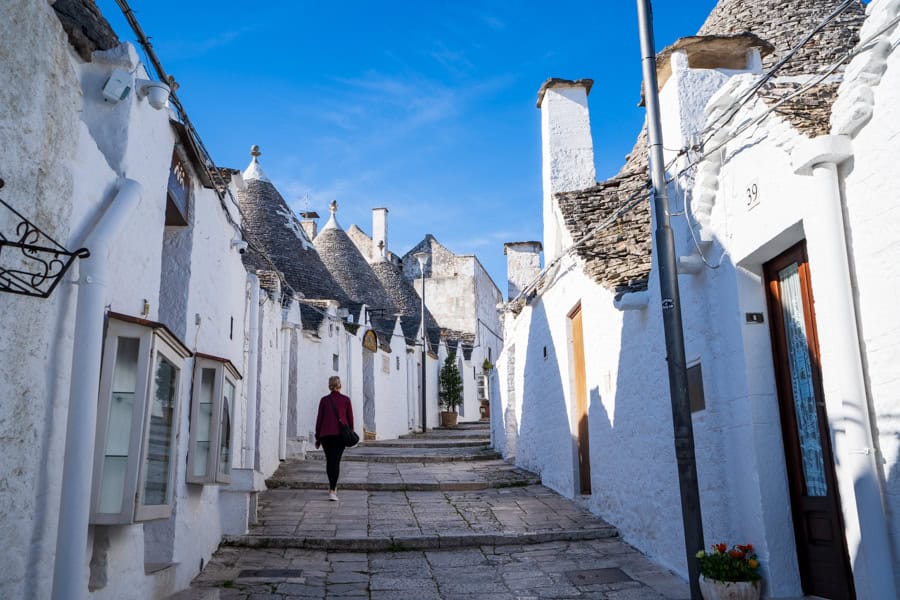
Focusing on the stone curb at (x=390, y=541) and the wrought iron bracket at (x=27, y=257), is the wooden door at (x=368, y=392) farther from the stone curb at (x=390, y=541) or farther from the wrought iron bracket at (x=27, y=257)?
the wrought iron bracket at (x=27, y=257)

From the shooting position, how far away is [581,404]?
10.2 m

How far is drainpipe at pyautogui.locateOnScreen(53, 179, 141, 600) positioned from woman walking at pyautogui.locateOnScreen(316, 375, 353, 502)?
18.3ft

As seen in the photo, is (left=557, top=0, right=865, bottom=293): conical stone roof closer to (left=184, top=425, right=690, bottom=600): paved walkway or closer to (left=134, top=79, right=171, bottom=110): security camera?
(left=184, top=425, right=690, bottom=600): paved walkway

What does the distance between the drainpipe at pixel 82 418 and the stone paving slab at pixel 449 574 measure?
7.12 ft

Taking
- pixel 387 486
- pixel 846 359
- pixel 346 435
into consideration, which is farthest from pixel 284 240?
pixel 846 359

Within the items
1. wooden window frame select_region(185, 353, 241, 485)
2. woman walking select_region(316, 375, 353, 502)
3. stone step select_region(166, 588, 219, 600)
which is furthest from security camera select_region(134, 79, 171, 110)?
woman walking select_region(316, 375, 353, 502)

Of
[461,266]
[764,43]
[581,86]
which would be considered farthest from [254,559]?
[461,266]

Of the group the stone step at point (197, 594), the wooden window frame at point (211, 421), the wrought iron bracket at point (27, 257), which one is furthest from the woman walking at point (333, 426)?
the wrought iron bracket at point (27, 257)

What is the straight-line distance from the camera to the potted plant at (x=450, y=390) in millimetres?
29375

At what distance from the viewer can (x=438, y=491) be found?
10.9 meters

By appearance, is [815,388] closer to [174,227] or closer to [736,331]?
[736,331]

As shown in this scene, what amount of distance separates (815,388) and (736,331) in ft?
2.34

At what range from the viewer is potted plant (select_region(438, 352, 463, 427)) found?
29.4m

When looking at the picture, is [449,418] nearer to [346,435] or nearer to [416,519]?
[346,435]
